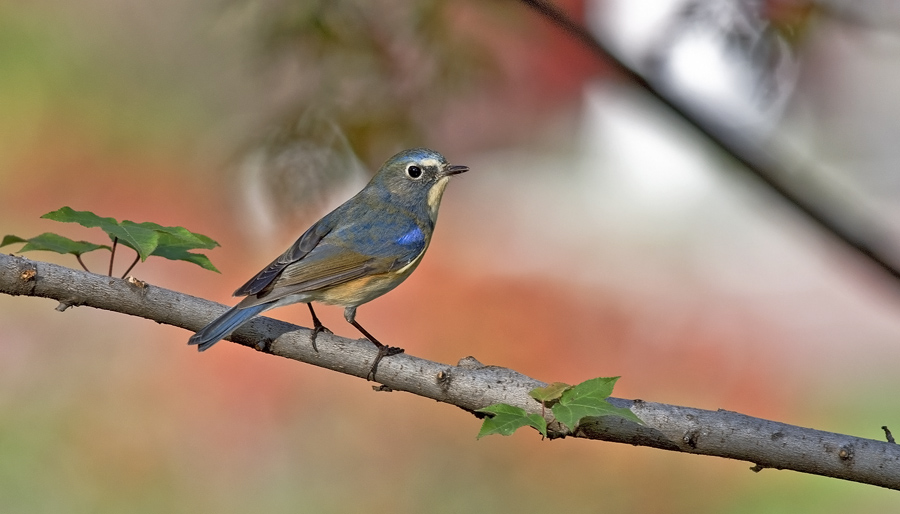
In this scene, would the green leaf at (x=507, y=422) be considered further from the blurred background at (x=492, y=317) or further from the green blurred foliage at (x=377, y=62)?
the blurred background at (x=492, y=317)

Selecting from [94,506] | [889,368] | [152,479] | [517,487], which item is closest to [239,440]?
[152,479]

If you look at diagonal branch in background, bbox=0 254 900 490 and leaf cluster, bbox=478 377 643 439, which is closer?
leaf cluster, bbox=478 377 643 439

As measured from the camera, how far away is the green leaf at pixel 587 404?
1483 mm

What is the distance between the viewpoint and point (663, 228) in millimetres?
5316

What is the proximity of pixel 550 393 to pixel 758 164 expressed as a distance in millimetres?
579

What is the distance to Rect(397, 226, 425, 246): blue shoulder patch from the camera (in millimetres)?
2764

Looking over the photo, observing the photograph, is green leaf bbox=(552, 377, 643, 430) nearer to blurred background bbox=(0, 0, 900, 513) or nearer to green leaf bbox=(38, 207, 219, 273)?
green leaf bbox=(38, 207, 219, 273)

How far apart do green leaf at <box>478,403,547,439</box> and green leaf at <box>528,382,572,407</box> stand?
0.31 ft

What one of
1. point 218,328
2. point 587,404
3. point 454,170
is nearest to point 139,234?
point 218,328

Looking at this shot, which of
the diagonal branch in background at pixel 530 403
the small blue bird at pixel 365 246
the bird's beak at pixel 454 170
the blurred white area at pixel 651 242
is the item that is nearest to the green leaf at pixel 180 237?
the diagonal branch in background at pixel 530 403

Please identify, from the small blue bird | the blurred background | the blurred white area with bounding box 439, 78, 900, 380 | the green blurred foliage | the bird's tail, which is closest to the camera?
the bird's tail

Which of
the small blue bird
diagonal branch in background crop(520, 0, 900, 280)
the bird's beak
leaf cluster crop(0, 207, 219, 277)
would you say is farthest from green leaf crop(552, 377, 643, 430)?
the bird's beak

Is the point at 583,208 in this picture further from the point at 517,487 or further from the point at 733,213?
the point at 517,487

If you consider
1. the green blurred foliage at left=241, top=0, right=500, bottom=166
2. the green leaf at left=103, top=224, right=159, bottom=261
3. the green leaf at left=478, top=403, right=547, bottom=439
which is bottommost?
the green leaf at left=478, top=403, right=547, bottom=439
